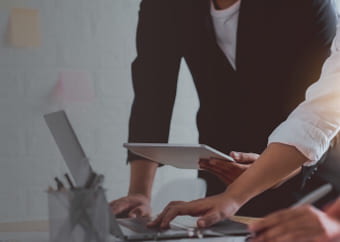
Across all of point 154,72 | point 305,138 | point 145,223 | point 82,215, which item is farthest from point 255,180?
point 154,72

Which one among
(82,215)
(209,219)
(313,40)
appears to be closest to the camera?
(82,215)

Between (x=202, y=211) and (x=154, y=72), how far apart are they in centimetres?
110

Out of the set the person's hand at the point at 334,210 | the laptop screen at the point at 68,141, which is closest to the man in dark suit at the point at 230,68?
the laptop screen at the point at 68,141

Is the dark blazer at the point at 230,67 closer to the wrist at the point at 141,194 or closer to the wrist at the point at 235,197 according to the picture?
the wrist at the point at 141,194

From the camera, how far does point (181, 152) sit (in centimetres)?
132

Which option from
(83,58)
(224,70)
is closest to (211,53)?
(224,70)

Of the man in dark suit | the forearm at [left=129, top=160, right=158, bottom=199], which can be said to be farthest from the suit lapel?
the forearm at [left=129, top=160, right=158, bottom=199]

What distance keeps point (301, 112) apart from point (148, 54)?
1.04 metres

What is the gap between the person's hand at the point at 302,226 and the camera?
0.65 meters

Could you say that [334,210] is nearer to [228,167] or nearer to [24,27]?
[228,167]

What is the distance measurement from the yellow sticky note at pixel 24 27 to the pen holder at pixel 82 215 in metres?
1.40

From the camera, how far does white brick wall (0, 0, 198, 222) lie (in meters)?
2.12

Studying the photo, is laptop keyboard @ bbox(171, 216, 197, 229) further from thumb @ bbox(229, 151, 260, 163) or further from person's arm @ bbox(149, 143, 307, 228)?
thumb @ bbox(229, 151, 260, 163)

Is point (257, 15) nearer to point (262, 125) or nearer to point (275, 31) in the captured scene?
point (275, 31)
